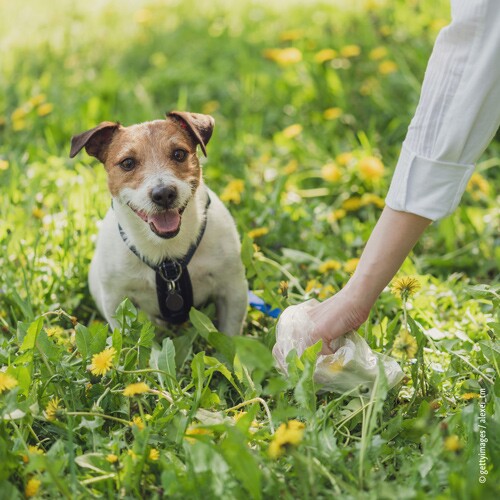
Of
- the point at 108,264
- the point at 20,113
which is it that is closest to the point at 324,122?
the point at 20,113

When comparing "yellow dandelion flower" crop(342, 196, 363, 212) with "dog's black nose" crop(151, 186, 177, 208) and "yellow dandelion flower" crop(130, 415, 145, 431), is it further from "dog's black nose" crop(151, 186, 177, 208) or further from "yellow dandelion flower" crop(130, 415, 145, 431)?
"yellow dandelion flower" crop(130, 415, 145, 431)

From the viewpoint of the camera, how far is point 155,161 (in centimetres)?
269

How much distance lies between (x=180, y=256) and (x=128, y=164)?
1.31 ft

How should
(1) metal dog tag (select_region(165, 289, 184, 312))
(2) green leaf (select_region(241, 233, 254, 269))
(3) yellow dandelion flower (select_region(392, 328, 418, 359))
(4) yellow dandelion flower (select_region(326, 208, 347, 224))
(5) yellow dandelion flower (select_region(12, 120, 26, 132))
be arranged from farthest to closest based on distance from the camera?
(5) yellow dandelion flower (select_region(12, 120, 26, 132)), (4) yellow dandelion flower (select_region(326, 208, 347, 224)), (1) metal dog tag (select_region(165, 289, 184, 312)), (2) green leaf (select_region(241, 233, 254, 269)), (3) yellow dandelion flower (select_region(392, 328, 418, 359))

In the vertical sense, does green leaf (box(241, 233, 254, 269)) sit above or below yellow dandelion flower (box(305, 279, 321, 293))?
above

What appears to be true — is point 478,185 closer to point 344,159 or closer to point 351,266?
point 344,159

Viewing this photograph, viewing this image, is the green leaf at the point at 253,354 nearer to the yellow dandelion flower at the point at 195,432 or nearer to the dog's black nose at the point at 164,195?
the yellow dandelion flower at the point at 195,432

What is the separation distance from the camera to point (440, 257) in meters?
3.41

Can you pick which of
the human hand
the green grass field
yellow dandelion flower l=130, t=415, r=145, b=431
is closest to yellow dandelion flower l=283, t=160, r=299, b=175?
the green grass field

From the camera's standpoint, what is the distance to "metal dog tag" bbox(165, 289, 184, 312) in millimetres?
2783

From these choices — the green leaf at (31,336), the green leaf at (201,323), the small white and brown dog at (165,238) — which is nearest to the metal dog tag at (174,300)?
the small white and brown dog at (165,238)

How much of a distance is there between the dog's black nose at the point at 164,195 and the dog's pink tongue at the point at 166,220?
0.17 feet

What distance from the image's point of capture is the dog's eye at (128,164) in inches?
106

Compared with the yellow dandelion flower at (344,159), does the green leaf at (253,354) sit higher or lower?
higher
